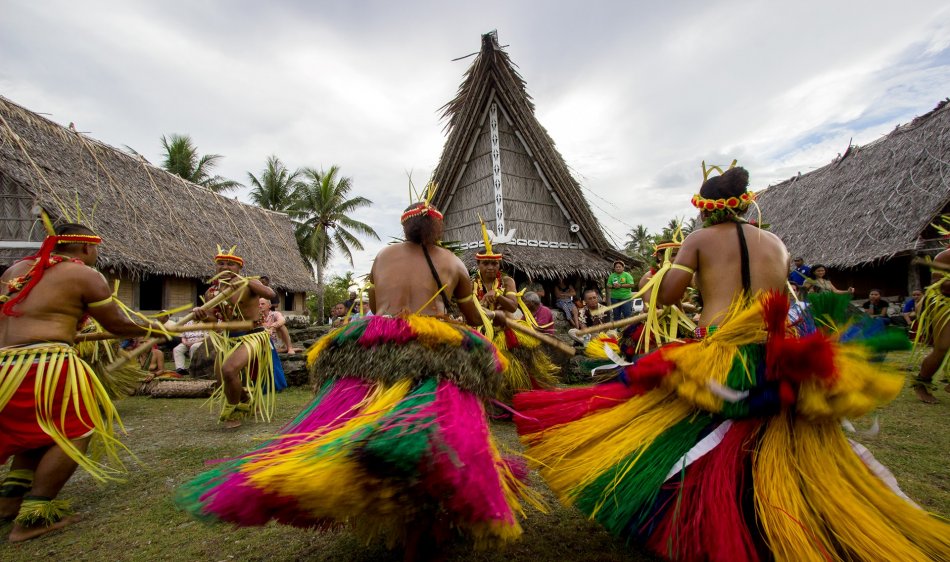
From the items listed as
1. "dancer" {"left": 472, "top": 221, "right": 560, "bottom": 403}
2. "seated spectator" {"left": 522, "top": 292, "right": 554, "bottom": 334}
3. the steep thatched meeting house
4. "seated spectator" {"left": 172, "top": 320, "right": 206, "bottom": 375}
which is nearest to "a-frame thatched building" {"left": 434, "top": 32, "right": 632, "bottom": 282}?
"seated spectator" {"left": 522, "top": 292, "right": 554, "bottom": 334}

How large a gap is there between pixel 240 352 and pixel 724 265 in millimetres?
4195

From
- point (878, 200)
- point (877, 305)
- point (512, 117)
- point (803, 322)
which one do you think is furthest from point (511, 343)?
point (878, 200)

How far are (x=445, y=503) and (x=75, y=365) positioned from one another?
243cm

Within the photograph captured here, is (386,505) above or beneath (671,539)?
above

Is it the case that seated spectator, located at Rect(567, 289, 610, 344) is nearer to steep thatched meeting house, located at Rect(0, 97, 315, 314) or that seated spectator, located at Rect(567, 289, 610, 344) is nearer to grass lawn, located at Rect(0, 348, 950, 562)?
grass lawn, located at Rect(0, 348, 950, 562)

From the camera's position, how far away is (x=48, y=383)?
2549mm

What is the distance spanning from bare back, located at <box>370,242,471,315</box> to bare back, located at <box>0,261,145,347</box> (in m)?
1.68

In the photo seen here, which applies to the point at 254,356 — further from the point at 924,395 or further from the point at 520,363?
the point at 924,395

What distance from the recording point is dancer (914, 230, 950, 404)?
172 inches

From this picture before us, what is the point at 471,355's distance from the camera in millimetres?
2123

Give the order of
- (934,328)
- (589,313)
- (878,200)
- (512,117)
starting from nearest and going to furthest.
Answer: (934,328), (589,313), (512,117), (878,200)

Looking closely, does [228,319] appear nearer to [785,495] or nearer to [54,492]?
[54,492]

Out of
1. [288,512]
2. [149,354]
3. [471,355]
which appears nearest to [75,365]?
[288,512]

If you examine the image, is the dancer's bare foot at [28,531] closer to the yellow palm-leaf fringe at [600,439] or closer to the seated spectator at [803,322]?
the yellow palm-leaf fringe at [600,439]
